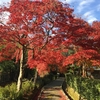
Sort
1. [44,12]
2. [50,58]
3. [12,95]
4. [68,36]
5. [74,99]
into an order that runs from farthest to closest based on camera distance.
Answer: [74,99]
[50,58]
[68,36]
[44,12]
[12,95]

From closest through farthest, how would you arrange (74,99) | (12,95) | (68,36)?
(12,95) → (68,36) → (74,99)

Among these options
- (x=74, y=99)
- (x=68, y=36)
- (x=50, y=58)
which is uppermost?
(x=68, y=36)

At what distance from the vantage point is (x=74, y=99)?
2222 centimetres

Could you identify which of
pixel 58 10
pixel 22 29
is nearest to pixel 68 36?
pixel 58 10

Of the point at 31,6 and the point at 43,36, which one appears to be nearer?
the point at 31,6

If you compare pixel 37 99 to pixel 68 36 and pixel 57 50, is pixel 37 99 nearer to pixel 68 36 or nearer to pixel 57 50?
pixel 57 50

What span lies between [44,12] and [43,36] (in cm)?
214

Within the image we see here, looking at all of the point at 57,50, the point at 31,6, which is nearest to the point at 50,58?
the point at 57,50

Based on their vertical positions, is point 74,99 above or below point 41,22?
below

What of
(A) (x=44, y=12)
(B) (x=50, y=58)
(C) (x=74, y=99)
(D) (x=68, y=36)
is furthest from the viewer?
(C) (x=74, y=99)

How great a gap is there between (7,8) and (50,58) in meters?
5.46

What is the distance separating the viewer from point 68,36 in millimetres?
17344

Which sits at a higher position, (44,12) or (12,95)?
(44,12)

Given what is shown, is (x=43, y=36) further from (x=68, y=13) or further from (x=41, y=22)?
(x=68, y=13)
